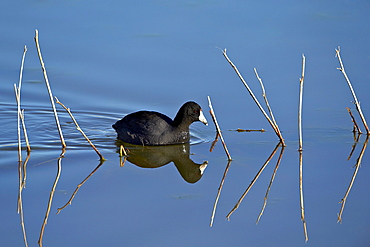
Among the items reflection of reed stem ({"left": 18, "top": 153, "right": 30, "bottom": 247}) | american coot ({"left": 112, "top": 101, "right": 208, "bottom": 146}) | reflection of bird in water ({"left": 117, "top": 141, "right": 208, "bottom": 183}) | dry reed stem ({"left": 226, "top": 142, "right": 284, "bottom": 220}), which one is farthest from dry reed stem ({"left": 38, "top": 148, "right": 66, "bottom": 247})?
dry reed stem ({"left": 226, "top": 142, "right": 284, "bottom": 220})

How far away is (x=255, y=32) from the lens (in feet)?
35.5

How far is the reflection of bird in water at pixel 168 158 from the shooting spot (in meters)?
7.13

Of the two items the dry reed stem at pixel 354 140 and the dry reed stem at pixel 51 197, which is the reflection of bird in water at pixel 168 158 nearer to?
the dry reed stem at pixel 51 197

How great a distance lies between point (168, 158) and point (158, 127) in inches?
21.4

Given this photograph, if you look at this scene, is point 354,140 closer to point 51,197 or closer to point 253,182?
point 253,182

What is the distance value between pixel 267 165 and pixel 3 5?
257 inches

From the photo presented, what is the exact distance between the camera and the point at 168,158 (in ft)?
25.4

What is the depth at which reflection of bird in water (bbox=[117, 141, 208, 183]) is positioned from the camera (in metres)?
7.13

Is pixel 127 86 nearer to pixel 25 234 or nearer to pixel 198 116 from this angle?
pixel 198 116

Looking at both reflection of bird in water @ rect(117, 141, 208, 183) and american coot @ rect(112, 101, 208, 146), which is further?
american coot @ rect(112, 101, 208, 146)

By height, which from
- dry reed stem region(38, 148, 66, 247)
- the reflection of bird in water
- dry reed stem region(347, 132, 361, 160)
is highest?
dry reed stem region(347, 132, 361, 160)

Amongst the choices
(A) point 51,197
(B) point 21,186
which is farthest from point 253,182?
(B) point 21,186

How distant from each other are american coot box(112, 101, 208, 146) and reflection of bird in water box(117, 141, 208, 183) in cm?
8

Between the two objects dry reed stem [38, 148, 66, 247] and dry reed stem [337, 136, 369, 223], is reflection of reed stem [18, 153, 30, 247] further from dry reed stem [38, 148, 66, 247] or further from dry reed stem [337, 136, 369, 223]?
dry reed stem [337, 136, 369, 223]
